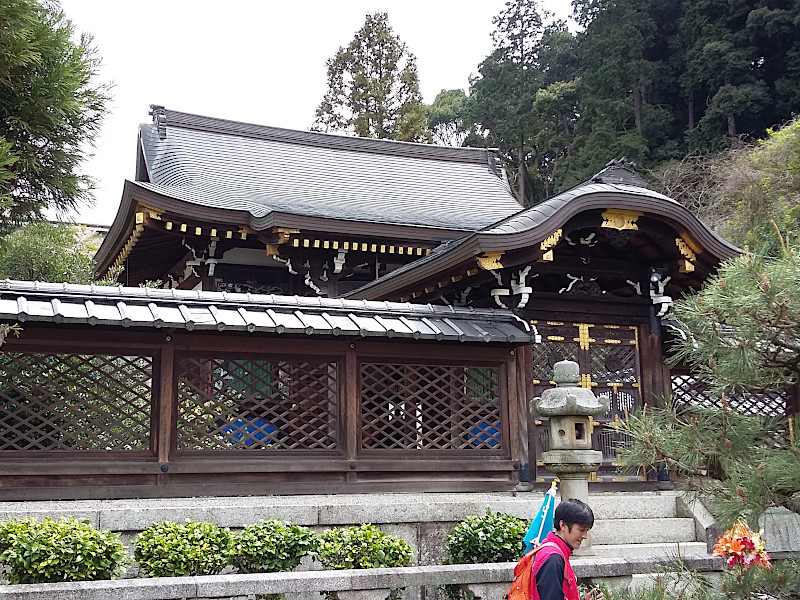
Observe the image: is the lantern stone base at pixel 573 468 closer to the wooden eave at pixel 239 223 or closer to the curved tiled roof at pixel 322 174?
the wooden eave at pixel 239 223

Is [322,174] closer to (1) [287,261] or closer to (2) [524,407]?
(1) [287,261]

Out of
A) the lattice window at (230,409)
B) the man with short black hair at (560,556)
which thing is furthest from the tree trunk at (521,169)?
the man with short black hair at (560,556)

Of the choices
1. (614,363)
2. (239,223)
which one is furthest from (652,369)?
(239,223)

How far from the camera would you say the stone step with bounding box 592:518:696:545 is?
8.14 metres

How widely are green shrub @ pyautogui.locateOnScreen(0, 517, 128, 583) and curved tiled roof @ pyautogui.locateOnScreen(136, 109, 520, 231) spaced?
336 inches

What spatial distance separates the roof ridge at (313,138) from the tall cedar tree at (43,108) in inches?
433

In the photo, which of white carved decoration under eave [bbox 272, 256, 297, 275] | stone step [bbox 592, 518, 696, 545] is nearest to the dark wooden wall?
stone step [bbox 592, 518, 696, 545]

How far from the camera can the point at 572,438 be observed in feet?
24.2

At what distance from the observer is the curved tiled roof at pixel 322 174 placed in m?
15.5

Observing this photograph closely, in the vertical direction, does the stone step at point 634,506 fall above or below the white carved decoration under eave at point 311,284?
below

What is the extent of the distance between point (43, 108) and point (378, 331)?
377 cm

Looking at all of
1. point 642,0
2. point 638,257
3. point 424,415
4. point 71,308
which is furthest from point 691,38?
point 71,308

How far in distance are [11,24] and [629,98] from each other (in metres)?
32.2

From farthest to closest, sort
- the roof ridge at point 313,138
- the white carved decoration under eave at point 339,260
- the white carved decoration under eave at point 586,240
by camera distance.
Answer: the roof ridge at point 313,138 < the white carved decoration under eave at point 339,260 < the white carved decoration under eave at point 586,240
